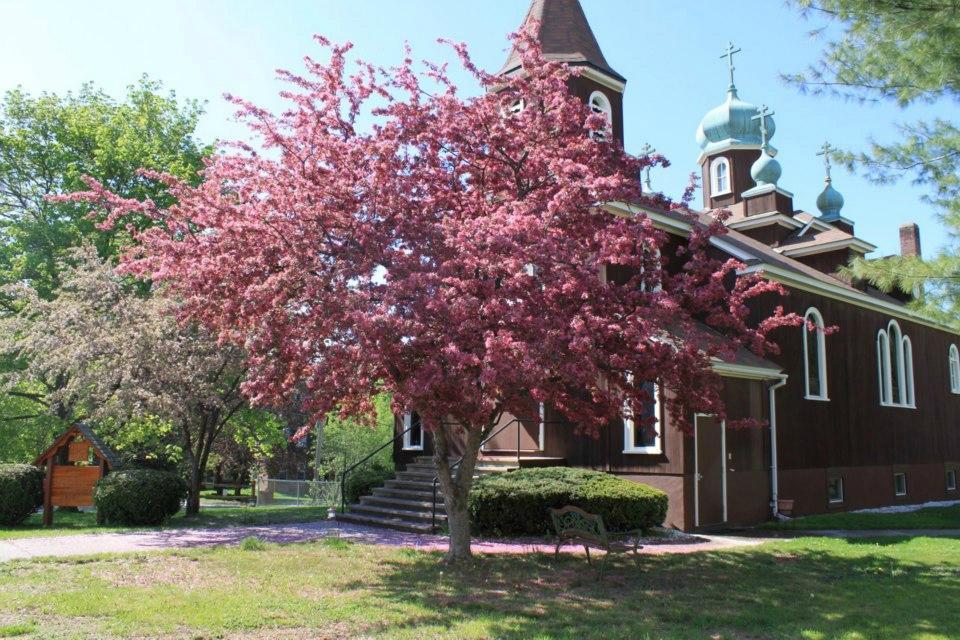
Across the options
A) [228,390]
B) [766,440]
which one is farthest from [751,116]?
[228,390]

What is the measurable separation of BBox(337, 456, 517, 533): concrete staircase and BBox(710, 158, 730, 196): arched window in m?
16.3

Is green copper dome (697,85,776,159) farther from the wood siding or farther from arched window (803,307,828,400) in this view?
arched window (803,307,828,400)

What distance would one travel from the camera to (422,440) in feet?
63.6

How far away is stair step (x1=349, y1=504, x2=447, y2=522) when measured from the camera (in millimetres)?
14415

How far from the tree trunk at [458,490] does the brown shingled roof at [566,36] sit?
10.8m

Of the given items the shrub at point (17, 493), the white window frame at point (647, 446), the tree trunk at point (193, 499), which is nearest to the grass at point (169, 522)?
the tree trunk at point (193, 499)

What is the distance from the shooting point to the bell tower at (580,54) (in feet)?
60.3

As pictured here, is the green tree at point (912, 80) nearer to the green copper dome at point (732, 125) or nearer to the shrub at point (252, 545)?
the shrub at point (252, 545)

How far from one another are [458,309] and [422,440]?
11712 mm

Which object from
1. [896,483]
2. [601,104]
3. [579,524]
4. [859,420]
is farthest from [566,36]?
[896,483]

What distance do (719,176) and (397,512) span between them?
62.4 ft

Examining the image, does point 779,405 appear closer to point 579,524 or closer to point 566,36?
point 579,524

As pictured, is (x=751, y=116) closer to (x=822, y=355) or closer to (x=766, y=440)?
(x=822, y=355)

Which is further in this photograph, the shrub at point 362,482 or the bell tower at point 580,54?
the bell tower at point 580,54
